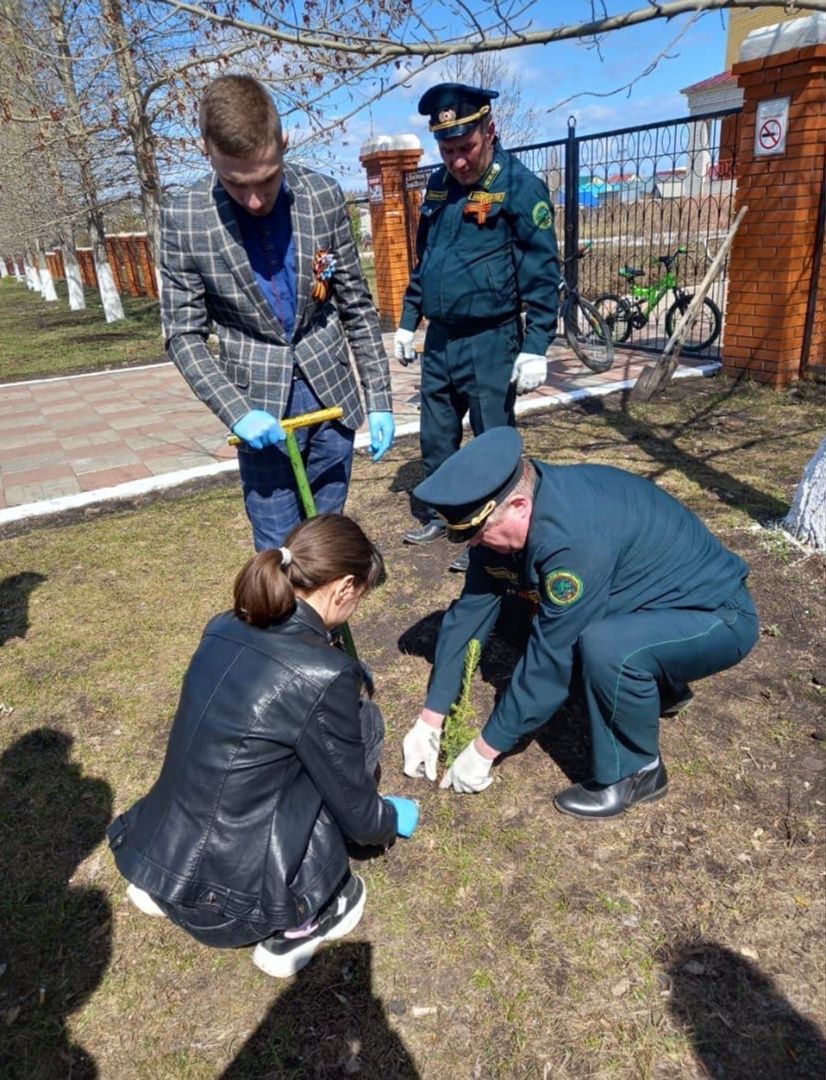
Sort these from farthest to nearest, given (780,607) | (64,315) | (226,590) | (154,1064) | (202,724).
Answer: (64,315) < (226,590) < (780,607) < (154,1064) < (202,724)

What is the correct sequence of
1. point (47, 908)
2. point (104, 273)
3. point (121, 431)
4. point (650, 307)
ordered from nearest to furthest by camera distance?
point (47, 908)
point (121, 431)
point (650, 307)
point (104, 273)

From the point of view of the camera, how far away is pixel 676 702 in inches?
102

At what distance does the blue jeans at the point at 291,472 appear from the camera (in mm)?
2680

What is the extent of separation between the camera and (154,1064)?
1.83 metres

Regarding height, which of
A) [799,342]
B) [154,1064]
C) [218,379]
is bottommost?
[154,1064]

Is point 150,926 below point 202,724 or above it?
below

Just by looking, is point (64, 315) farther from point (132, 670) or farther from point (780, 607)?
point (780, 607)

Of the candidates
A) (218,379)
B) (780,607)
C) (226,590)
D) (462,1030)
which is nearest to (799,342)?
(780,607)

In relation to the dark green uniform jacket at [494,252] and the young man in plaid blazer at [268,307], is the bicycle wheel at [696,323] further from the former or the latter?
the young man in plaid blazer at [268,307]

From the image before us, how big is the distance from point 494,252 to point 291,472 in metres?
1.60

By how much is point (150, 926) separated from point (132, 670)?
1.41m

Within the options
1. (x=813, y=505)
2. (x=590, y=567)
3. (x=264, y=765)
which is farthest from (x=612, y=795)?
(x=813, y=505)

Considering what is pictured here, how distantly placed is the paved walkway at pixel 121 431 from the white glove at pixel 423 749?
3.68 metres

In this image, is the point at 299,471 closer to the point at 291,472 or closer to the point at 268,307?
the point at 291,472
